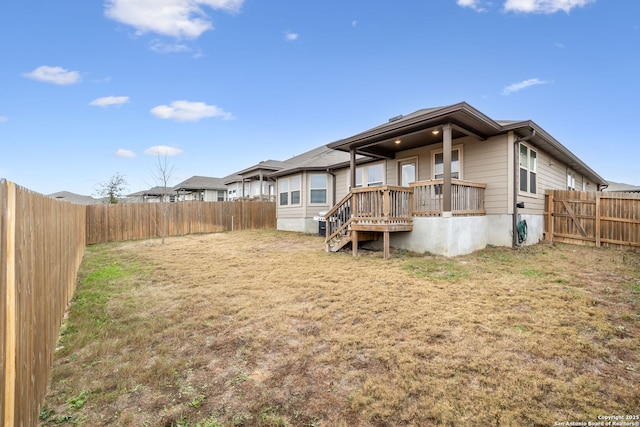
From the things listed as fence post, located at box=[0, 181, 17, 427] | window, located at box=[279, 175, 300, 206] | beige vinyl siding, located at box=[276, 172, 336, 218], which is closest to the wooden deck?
beige vinyl siding, located at box=[276, 172, 336, 218]

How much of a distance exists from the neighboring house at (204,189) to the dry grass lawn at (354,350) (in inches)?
916

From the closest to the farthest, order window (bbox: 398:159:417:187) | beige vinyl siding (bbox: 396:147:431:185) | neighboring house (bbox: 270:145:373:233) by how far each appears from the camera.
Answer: beige vinyl siding (bbox: 396:147:431:185) < window (bbox: 398:159:417:187) < neighboring house (bbox: 270:145:373:233)

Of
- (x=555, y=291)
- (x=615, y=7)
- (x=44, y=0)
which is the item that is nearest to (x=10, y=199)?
(x=555, y=291)

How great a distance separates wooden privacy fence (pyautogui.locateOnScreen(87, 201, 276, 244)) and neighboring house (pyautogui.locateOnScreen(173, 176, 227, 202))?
1188 centimetres

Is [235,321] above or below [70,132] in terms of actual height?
below

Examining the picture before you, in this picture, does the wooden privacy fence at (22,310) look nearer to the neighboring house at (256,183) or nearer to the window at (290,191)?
the window at (290,191)

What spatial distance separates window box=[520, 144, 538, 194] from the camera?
905 cm

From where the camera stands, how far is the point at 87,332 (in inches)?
142

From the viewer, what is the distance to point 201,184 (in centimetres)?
2872

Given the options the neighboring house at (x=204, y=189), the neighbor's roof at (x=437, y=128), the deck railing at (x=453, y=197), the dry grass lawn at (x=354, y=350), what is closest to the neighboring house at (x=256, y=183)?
the neighboring house at (x=204, y=189)

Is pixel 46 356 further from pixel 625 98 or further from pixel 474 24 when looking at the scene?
pixel 625 98

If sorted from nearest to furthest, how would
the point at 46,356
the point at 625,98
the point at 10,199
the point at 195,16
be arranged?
the point at 10,199
the point at 46,356
the point at 195,16
the point at 625,98

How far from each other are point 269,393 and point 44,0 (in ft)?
34.2

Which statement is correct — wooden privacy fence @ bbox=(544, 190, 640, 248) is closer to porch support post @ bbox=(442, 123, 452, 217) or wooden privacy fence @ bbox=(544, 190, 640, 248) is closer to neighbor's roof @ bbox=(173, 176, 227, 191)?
porch support post @ bbox=(442, 123, 452, 217)
